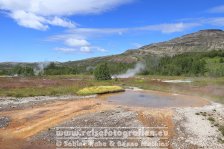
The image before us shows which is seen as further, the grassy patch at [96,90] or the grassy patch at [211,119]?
the grassy patch at [96,90]

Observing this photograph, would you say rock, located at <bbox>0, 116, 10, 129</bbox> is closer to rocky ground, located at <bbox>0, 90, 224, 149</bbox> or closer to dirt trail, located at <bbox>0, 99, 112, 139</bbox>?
rocky ground, located at <bbox>0, 90, 224, 149</bbox>

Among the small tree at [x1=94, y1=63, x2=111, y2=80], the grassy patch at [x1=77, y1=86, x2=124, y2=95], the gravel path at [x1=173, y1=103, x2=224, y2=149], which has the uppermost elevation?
the small tree at [x1=94, y1=63, x2=111, y2=80]

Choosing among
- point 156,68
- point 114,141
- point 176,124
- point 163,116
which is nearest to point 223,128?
point 176,124

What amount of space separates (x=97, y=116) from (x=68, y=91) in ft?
94.1

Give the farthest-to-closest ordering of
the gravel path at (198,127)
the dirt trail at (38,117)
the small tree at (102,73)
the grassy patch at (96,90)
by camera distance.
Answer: the small tree at (102,73)
the grassy patch at (96,90)
the dirt trail at (38,117)
the gravel path at (198,127)

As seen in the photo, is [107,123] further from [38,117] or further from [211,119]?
[211,119]

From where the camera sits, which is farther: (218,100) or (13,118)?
(218,100)

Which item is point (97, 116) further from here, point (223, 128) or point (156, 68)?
point (156, 68)

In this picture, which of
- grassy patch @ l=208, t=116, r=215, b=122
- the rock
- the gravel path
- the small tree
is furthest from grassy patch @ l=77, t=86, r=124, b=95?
grassy patch @ l=208, t=116, r=215, b=122

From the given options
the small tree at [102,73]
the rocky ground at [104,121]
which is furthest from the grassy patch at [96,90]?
the small tree at [102,73]

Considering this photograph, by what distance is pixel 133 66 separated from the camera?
179375mm

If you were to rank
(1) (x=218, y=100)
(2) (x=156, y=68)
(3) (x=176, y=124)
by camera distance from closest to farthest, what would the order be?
(3) (x=176, y=124) → (1) (x=218, y=100) → (2) (x=156, y=68)

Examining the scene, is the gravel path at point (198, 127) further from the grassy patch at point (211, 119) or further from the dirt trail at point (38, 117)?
the dirt trail at point (38, 117)

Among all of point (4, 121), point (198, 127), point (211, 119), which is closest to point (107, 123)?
point (198, 127)
